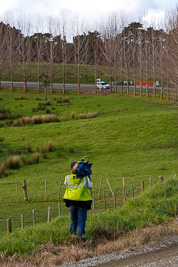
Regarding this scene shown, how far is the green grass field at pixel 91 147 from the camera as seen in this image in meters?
23.6

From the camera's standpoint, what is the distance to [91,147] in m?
37.0

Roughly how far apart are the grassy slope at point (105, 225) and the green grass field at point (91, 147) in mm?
6889

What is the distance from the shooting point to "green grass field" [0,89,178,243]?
23.6 meters

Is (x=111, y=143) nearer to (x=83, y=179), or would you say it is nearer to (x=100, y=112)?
(x=100, y=112)

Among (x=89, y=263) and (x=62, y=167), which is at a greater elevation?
(x=89, y=263)

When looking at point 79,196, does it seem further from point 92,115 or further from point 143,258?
point 92,115

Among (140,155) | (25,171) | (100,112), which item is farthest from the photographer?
(100,112)

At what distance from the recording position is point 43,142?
127ft

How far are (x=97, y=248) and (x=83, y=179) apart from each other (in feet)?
5.14

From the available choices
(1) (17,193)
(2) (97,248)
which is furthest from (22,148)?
(2) (97,248)

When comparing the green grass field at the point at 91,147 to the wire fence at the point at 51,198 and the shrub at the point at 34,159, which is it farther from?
the shrub at the point at 34,159

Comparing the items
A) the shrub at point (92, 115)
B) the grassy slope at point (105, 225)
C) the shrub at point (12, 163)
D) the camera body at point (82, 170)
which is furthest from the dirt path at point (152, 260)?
the shrub at point (92, 115)

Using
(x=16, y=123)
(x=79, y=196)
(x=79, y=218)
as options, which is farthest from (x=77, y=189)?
(x=16, y=123)

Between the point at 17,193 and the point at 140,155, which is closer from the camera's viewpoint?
the point at 17,193
